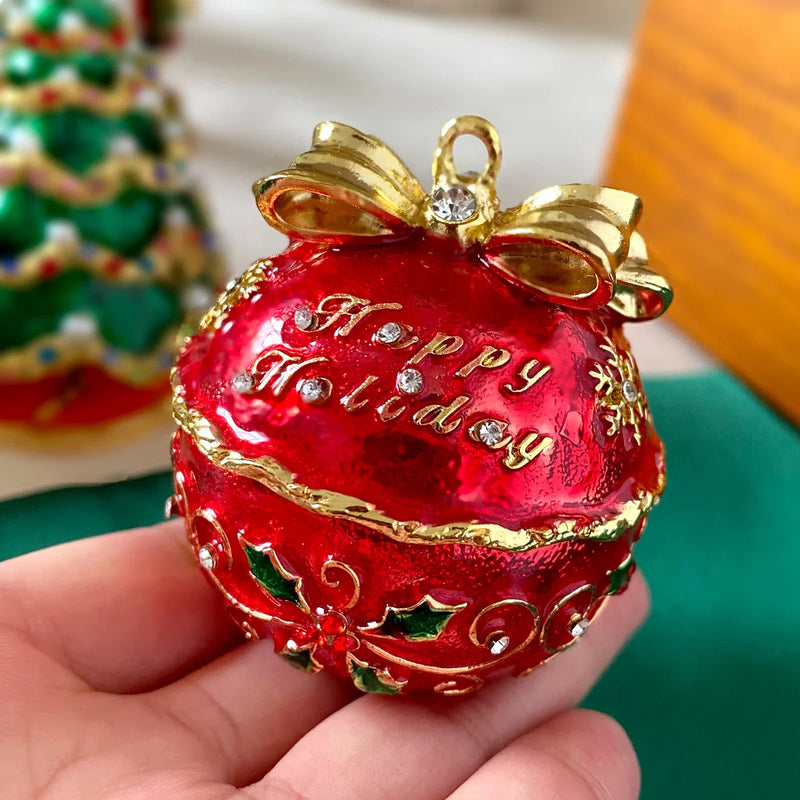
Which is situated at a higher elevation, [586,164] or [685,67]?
[685,67]

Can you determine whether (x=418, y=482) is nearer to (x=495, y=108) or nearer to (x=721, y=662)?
(x=721, y=662)

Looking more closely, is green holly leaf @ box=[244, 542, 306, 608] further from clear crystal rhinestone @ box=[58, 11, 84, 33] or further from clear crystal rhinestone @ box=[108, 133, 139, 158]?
clear crystal rhinestone @ box=[58, 11, 84, 33]

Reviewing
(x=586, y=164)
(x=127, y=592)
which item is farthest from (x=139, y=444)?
(x=586, y=164)

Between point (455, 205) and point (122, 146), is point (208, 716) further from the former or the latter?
point (122, 146)

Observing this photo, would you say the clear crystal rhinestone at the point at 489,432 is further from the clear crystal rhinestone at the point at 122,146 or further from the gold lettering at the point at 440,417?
the clear crystal rhinestone at the point at 122,146

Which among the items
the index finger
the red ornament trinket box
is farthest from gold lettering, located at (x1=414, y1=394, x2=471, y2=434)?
the index finger

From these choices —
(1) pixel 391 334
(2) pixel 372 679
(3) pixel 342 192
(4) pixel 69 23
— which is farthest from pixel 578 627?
(4) pixel 69 23
